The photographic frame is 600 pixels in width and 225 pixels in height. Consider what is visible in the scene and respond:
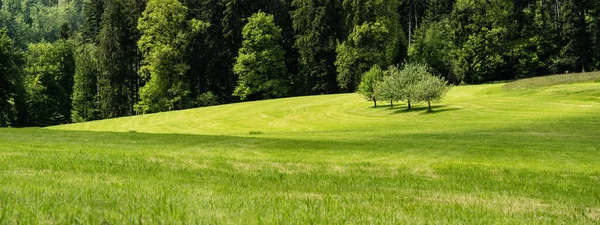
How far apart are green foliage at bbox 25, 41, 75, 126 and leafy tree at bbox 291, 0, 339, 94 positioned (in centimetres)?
4949

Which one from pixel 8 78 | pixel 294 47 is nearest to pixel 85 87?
pixel 8 78

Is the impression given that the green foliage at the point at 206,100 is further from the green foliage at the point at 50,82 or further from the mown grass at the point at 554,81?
the mown grass at the point at 554,81

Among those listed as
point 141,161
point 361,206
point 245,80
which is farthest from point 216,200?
point 245,80

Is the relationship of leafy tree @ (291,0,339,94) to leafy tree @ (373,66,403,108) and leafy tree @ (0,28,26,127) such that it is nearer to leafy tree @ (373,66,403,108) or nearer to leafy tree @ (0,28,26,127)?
leafy tree @ (373,66,403,108)

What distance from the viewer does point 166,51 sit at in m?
78.2

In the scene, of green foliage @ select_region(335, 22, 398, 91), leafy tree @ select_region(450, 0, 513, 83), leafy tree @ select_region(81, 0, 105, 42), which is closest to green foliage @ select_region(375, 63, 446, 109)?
green foliage @ select_region(335, 22, 398, 91)

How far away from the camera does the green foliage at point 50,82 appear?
90000 mm

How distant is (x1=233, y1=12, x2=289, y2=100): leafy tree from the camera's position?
8056 centimetres

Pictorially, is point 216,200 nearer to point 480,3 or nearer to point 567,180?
point 567,180

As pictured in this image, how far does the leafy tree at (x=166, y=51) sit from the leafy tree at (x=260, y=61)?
820cm

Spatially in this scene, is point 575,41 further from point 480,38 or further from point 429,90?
point 429,90

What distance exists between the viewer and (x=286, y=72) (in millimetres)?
85938

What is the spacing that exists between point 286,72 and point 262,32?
9.03 meters

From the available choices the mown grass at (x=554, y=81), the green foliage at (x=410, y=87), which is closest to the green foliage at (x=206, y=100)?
the green foliage at (x=410, y=87)
